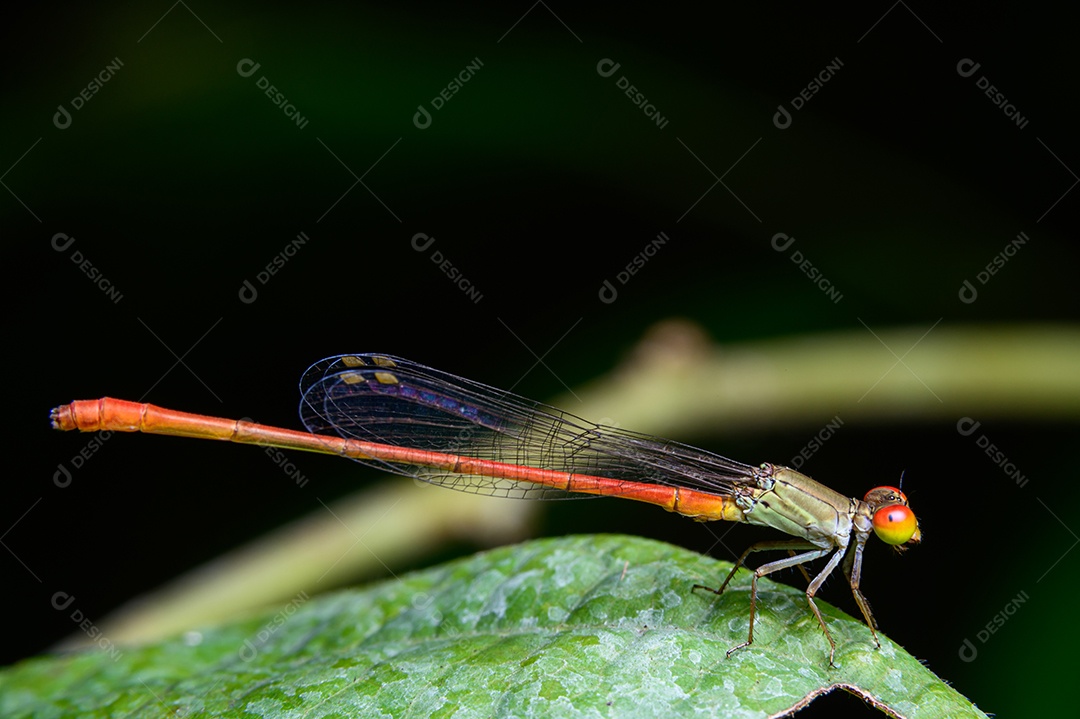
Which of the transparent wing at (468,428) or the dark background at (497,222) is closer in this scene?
the transparent wing at (468,428)

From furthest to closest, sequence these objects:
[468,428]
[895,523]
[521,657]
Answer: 1. [468,428]
2. [895,523]
3. [521,657]

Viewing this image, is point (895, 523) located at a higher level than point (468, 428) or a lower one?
lower

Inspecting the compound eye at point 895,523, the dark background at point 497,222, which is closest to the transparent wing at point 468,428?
the compound eye at point 895,523

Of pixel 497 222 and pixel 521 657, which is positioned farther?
pixel 497 222

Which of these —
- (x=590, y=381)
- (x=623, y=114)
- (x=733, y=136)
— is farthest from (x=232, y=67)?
(x=733, y=136)

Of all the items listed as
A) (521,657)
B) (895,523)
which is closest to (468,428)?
(521,657)

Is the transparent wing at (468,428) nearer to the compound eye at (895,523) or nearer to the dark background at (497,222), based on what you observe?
the compound eye at (895,523)

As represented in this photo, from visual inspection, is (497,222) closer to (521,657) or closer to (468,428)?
(468,428)

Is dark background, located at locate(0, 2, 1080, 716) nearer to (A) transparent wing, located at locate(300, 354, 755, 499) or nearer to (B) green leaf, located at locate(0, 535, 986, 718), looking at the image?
(A) transparent wing, located at locate(300, 354, 755, 499)
